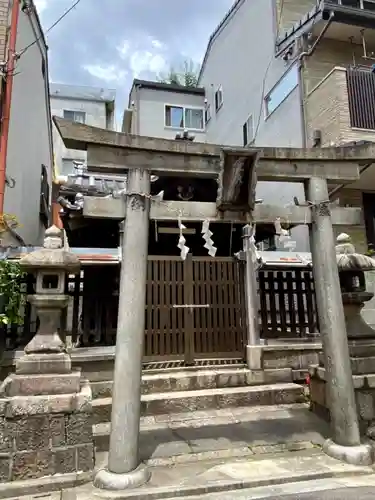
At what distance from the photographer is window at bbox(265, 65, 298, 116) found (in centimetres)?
1379

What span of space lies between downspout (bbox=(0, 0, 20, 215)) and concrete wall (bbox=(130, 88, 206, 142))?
11920 millimetres

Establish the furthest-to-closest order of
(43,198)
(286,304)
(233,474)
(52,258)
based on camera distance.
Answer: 1. (43,198)
2. (286,304)
3. (52,258)
4. (233,474)

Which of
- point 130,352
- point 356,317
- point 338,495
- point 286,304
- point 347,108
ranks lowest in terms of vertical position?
point 338,495

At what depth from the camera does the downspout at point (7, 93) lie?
28.1ft

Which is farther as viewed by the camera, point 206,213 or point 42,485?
point 206,213

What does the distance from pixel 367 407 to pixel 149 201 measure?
4.84 m

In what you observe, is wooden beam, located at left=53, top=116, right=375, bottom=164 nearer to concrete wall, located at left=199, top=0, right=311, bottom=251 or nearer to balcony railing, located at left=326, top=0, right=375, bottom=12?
concrete wall, located at left=199, top=0, right=311, bottom=251

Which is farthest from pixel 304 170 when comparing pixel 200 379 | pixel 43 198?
pixel 43 198

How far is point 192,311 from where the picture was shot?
8359mm

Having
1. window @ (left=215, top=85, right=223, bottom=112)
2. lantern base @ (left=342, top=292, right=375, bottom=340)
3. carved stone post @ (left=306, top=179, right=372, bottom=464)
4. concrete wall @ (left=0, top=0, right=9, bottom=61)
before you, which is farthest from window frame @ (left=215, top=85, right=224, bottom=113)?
lantern base @ (left=342, top=292, right=375, bottom=340)

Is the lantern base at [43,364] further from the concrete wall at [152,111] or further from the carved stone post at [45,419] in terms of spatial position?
the concrete wall at [152,111]

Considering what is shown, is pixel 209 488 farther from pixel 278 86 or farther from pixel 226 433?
pixel 278 86

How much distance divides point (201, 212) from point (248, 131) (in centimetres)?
1346

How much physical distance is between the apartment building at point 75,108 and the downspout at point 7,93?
14014mm
